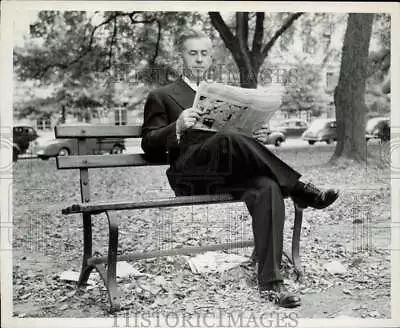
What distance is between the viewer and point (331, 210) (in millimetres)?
3055

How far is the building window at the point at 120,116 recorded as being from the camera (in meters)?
3.00

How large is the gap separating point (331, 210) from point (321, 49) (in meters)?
0.87

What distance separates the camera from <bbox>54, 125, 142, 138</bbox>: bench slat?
2888mm

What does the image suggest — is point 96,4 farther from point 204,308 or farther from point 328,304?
point 328,304

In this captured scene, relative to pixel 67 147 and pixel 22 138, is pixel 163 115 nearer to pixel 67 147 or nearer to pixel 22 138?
pixel 67 147

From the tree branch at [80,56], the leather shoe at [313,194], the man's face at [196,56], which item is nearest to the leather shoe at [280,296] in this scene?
the leather shoe at [313,194]

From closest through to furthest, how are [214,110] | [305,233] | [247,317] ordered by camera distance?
1. [214,110]
2. [247,317]
3. [305,233]

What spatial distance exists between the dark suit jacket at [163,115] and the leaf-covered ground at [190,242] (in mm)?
140

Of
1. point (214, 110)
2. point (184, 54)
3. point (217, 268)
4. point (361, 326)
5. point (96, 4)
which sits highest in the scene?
point (96, 4)

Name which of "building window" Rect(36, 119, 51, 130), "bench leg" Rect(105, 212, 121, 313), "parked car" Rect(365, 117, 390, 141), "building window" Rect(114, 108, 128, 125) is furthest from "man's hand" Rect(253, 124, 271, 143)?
"building window" Rect(36, 119, 51, 130)

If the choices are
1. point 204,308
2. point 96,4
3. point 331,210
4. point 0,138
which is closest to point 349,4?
→ point 331,210

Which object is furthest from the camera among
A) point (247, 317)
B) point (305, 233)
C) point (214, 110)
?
point (305, 233)

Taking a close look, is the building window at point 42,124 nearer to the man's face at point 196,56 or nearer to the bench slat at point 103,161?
the bench slat at point 103,161

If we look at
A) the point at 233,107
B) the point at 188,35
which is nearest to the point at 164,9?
the point at 188,35
